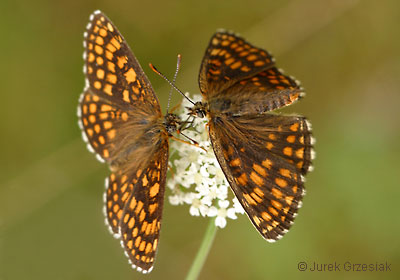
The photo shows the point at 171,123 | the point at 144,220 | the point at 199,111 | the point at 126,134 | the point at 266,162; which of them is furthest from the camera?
the point at 126,134

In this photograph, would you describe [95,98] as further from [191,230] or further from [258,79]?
[191,230]

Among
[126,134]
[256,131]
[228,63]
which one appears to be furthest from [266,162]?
[126,134]

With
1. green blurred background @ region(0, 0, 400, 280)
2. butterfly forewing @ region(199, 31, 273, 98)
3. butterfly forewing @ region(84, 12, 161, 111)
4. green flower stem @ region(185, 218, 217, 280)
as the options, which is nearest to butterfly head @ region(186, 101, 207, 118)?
butterfly forewing @ region(199, 31, 273, 98)

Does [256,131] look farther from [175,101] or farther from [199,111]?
[175,101]

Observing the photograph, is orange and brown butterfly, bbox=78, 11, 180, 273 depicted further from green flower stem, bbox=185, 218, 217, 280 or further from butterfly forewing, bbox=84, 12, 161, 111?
green flower stem, bbox=185, 218, 217, 280

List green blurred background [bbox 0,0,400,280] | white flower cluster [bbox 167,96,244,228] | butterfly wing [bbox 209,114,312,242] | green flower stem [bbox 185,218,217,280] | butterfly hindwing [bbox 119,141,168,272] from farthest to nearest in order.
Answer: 1. green blurred background [bbox 0,0,400,280]
2. white flower cluster [bbox 167,96,244,228]
3. green flower stem [bbox 185,218,217,280]
4. butterfly hindwing [bbox 119,141,168,272]
5. butterfly wing [bbox 209,114,312,242]
